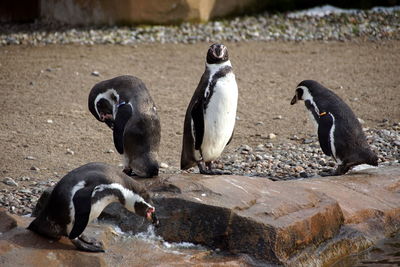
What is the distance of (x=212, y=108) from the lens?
6.12m

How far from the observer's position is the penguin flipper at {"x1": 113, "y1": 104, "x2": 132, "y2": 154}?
18.5 ft

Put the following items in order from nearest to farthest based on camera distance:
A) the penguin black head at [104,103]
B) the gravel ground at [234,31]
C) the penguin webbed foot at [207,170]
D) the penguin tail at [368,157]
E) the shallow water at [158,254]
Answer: the shallow water at [158,254]
the penguin black head at [104,103]
the penguin webbed foot at [207,170]
the penguin tail at [368,157]
the gravel ground at [234,31]

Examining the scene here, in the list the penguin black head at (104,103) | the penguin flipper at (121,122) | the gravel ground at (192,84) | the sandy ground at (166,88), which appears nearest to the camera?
the penguin flipper at (121,122)

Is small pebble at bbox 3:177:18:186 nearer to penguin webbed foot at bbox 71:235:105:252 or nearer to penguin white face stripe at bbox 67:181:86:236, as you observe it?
penguin webbed foot at bbox 71:235:105:252

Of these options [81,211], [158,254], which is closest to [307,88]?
[158,254]

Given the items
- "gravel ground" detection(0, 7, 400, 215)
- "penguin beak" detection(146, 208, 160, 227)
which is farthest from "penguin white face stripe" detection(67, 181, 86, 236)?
"gravel ground" detection(0, 7, 400, 215)

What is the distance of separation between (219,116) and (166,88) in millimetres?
3853

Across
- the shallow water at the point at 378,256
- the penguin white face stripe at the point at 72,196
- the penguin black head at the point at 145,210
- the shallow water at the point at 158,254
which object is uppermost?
the penguin white face stripe at the point at 72,196

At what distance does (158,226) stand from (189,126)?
1574 mm

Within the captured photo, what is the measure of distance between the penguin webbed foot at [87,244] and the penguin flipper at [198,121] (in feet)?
5.87

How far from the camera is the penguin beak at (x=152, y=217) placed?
15.4 ft

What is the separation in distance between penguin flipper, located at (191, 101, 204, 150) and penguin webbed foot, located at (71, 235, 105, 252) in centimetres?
179

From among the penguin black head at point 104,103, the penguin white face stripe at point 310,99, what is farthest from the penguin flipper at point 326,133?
the penguin black head at point 104,103

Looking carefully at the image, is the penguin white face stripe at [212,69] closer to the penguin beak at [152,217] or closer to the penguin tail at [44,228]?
the penguin beak at [152,217]
